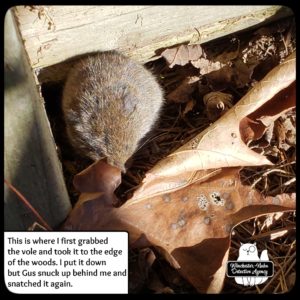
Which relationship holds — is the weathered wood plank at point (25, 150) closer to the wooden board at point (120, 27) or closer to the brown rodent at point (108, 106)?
the wooden board at point (120, 27)

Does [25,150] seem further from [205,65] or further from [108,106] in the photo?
[205,65]

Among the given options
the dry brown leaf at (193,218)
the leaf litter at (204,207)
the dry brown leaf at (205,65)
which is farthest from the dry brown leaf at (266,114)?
the dry brown leaf at (205,65)

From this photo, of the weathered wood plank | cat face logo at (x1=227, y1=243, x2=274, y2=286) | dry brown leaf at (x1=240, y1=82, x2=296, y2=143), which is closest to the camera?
the weathered wood plank

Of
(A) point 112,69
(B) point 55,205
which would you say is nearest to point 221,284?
(B) point 55,205

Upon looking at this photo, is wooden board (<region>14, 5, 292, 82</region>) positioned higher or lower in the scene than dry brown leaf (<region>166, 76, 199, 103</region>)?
higher

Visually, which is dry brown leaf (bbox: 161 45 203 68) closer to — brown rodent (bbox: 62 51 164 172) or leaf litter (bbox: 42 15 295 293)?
brown rodent (bbox: 62 51 164 172)

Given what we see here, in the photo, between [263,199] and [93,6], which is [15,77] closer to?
[93,6]

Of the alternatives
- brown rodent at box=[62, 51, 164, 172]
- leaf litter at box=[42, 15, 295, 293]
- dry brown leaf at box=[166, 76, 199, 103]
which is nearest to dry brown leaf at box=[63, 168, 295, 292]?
leaf litter at box=[42, 15, 295, 293]
